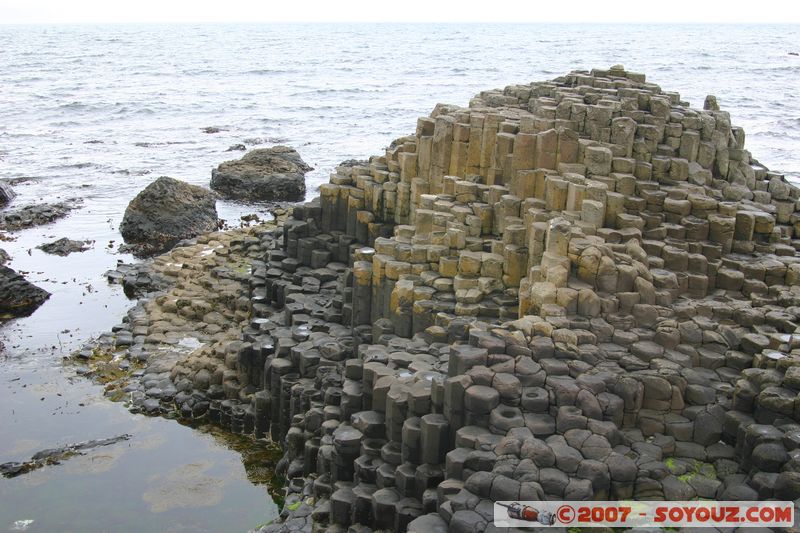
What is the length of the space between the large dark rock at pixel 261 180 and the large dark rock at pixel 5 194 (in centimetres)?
938

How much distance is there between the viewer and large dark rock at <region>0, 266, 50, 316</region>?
27.9 meters

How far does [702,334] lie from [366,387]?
238 inches

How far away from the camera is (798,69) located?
96.9 metres

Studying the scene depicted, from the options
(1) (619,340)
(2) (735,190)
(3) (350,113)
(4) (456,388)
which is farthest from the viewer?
(3) (350,113)

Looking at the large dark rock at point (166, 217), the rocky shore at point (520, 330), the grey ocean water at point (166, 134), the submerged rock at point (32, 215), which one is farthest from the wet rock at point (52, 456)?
the submerged rock at point (32, 215)

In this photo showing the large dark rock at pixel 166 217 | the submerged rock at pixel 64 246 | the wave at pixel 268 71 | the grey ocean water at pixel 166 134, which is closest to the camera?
the grey ocean water at pixel 166 134

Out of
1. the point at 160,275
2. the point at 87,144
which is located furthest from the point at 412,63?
the point at 160,275

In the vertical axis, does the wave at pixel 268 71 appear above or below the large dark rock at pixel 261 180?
below

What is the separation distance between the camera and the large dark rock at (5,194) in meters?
42.4

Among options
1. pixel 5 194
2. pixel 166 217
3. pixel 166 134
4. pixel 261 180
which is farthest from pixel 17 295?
pixel 166 134

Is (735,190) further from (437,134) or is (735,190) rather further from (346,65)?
(346,65)

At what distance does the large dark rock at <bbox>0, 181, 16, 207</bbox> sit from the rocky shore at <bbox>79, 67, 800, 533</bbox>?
2041 centimetres

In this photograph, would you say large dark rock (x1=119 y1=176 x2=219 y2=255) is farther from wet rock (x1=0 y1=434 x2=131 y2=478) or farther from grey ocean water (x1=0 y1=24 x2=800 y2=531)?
wet rock (x1=0 y1=434 x2=131 y2=478)

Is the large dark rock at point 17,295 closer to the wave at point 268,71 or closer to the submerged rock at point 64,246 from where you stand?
the submerged rock at point 64,246
